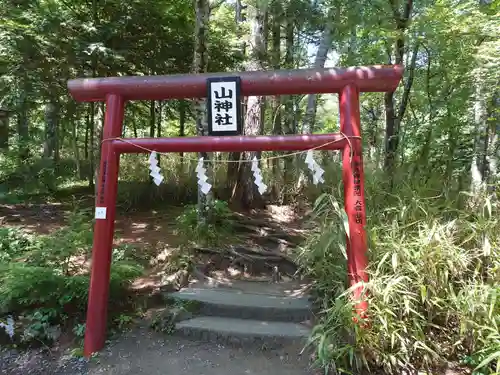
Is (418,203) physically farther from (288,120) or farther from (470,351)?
(288,120)

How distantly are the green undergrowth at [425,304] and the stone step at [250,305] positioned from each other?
0.67 metres

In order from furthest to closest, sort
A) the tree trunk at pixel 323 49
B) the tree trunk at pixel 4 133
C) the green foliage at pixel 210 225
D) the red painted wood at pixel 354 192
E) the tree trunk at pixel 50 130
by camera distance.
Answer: the tree trunk at pixel 50 130 < the tree trunk at pixel 4 133 < the tree trunk at pixel 323 49 < the green foliage at pixel 210 225 < the red painted wood at pixel 354 192

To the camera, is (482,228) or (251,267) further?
(251,267)

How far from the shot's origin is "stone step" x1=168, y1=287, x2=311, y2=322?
4.23 metres

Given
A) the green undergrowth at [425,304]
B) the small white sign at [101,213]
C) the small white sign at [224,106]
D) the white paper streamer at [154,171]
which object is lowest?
the green undergrowth at [425,304]

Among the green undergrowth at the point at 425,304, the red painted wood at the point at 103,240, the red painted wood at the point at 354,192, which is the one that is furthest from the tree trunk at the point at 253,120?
the green undergrowth at the point at 425,304

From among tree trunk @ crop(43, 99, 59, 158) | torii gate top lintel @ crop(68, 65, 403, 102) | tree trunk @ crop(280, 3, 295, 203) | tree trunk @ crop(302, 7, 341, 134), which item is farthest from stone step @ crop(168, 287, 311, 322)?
tree trunk @ crop(43, 99, 59, 158)

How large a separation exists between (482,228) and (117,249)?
4929mm

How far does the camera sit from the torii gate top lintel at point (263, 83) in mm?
3434

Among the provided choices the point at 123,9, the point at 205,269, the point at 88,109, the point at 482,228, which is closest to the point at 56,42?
the point at 123,9

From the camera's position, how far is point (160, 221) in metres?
7.46

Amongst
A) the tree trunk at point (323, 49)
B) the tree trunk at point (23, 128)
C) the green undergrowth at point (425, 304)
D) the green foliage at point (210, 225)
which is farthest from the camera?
the tree trunk at point (323, 49)

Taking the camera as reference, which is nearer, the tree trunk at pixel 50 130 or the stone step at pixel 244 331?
the stone step at pixel 244 331

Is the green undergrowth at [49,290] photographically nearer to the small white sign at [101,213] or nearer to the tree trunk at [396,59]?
the small white sign at [101,213]
